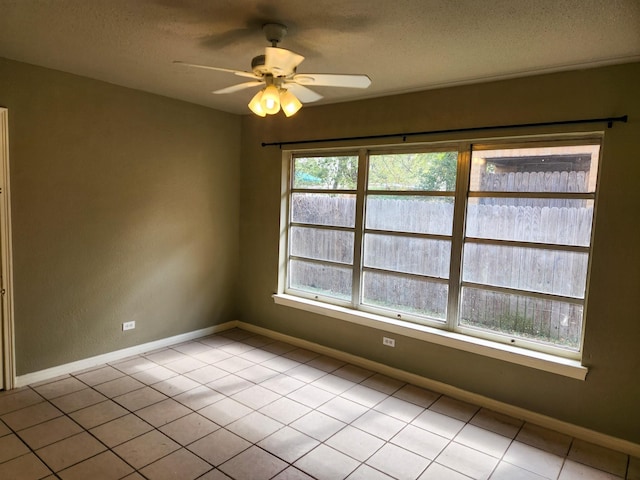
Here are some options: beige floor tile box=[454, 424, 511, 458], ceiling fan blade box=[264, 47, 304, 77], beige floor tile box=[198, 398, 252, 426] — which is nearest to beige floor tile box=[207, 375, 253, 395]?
beige floor tile box=[198, 398, 252, 426]

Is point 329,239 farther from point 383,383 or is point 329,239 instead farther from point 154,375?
point 154,375

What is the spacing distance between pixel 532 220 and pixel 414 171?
3.61ft

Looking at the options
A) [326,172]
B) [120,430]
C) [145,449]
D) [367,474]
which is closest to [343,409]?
[367,474]

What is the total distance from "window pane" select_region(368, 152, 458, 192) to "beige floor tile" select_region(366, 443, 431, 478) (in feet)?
7.02

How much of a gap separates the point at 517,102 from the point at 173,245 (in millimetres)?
3529

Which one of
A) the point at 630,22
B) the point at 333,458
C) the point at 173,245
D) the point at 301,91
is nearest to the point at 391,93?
the point at 301,91

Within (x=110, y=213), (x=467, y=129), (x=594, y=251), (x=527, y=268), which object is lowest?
(x=527, y=268)

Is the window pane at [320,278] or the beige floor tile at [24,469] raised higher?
the window pane at [320,278]

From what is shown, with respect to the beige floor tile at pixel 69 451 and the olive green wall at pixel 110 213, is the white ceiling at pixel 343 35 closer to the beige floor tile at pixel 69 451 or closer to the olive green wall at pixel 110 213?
the olive green wall at pixel 110 213

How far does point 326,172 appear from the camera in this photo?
4414mm

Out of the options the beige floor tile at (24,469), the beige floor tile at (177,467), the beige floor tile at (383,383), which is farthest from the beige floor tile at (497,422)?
the beige floor tile at (24,469)

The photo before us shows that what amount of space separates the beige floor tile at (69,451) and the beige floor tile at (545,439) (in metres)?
2.88

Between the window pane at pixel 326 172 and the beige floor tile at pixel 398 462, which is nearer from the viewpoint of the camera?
the beige floor tile at pixel 398 462

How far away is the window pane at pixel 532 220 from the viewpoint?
119 inches
